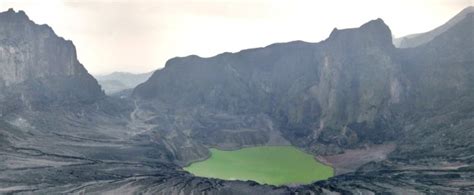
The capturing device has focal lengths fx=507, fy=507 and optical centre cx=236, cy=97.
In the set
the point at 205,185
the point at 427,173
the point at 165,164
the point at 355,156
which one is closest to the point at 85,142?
the point at 165,164

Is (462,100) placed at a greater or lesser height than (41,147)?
greater

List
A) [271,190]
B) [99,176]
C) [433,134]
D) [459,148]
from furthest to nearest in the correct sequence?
1. [433,134]
2. [459,148]
3. [99,176]
4. [271,190]

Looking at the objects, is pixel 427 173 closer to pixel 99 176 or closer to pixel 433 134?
pixel 433 134

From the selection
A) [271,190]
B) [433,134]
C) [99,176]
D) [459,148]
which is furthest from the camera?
[433,134]

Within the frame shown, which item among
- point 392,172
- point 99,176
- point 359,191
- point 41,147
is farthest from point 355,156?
point 41,147

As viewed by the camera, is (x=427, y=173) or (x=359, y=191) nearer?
(x=359, y=191)

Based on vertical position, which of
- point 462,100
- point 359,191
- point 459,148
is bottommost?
point 359,191

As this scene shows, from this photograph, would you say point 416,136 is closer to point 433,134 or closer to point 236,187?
point 433,134
